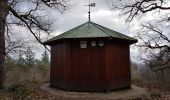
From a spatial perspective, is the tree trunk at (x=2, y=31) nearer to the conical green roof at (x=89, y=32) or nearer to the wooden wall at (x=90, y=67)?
the conical green roof at (x=89, y=32)

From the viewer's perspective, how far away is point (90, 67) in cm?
1745

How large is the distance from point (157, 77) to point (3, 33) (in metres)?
15.1

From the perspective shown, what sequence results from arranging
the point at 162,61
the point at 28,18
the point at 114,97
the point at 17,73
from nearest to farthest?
the point at 114,97 < the point at 28,18 < the point at 162,61 < the point at 17,73

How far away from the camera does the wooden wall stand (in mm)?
17297

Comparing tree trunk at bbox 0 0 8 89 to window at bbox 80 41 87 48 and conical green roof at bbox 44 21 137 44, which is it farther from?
window at bbox 80 41 87 48

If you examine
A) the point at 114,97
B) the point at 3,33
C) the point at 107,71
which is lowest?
the point at 114,97

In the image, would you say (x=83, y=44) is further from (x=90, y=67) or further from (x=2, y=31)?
(x=2, y=31)

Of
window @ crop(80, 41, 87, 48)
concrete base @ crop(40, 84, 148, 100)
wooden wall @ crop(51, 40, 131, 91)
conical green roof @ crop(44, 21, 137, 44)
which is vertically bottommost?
concrete base @ crop(40, 84, 148, 100)

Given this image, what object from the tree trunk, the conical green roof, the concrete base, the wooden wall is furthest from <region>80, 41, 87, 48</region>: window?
the tree trunk

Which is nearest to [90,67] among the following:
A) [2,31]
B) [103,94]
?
[103,94]

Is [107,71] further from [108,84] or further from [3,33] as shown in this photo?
[3,33]

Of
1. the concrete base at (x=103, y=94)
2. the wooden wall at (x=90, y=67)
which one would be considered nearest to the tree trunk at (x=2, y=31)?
the wooden wall at (x=90, y=67)

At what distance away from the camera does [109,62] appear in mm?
17500

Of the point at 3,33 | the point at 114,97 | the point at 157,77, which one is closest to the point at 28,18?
the point at 3,33
